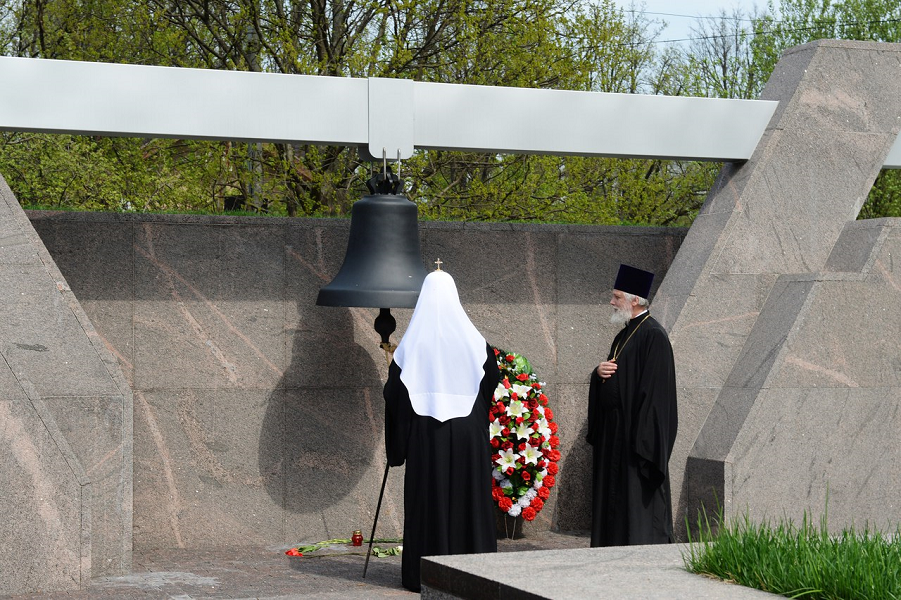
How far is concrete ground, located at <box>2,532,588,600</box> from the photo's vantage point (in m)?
6.79

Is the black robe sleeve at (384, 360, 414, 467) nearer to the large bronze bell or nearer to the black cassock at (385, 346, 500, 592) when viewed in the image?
the black cassock at (385, 346, 500, 592)

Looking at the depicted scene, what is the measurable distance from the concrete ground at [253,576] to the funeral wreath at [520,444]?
0.34 metres

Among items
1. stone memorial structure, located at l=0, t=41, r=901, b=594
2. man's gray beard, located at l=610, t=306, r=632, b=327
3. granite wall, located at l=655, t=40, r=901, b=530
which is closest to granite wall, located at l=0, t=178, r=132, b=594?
stone memorial structure, located at l=0, t=41, r=901, b=594

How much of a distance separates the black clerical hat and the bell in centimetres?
120

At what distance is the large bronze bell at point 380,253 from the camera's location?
747 centimetres

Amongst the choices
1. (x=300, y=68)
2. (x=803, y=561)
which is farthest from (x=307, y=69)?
(x=803, y=561)

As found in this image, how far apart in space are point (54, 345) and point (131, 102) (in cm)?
151

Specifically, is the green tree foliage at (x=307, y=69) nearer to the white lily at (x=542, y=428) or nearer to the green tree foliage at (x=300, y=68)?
the green tree foliage at (x=300, y=68)

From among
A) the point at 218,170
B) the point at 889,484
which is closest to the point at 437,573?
the point at 889,484

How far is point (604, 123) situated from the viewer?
27.8 ft

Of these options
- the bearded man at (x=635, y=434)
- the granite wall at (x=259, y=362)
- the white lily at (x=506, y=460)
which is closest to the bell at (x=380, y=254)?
the granite wall at (x=259, y=362)

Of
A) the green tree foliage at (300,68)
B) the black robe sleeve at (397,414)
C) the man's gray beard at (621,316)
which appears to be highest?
the green tree foliage at (300,68)

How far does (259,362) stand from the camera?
865 centimetres

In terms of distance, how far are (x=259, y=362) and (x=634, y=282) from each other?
106 inches
